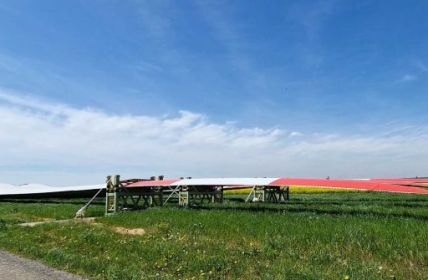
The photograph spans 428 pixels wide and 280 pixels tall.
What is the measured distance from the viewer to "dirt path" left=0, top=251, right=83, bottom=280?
9.87 m

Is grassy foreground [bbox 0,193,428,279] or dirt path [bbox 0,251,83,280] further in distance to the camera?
dirt path [bbox 0,251,83,280]

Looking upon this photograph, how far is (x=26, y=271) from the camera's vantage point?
10.6m

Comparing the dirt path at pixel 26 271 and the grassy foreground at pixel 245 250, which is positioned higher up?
the grassy foreground at pixel 245 250

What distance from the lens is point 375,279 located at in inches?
326

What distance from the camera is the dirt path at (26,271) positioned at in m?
9.87

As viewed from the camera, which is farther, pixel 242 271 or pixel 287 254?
pixel 287 254

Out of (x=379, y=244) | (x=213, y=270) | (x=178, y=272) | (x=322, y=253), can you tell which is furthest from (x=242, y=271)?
(x=379, y=244)

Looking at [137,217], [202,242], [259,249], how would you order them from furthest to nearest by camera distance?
[137,217], [202,242], [259,249]

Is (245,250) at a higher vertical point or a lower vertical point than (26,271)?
higher

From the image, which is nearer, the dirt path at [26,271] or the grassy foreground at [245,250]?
the grassy foreground at [245,250]

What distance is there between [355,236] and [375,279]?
3743mm

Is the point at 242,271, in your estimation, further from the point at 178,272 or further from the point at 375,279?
the point at 375,279

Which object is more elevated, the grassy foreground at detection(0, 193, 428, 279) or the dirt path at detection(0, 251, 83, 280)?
the grassy foreground at detection(0, 193, 428, 279)

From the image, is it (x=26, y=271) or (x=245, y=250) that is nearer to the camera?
(x=26, y=271)
